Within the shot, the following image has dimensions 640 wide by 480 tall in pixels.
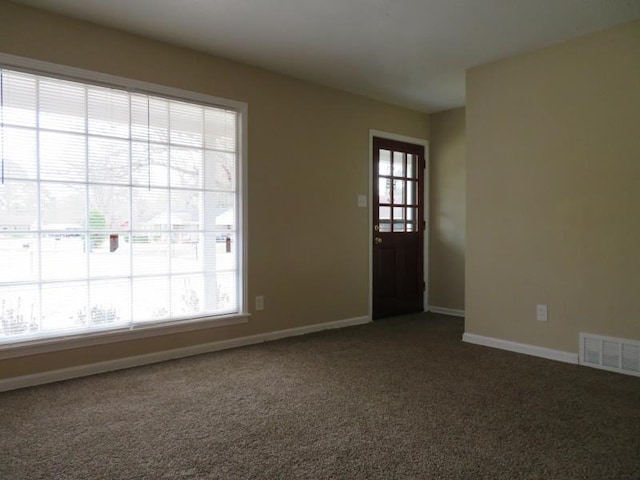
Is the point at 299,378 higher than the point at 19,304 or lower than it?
lower

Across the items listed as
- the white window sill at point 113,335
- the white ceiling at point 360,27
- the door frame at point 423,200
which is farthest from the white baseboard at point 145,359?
the white ceiling at point 360,27

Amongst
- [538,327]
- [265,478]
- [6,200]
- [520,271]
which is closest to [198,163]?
[6,200]

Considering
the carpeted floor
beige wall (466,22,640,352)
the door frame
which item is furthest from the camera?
the door frame

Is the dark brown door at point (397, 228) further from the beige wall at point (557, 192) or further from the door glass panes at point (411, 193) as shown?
the beige wall at point (557, 192)

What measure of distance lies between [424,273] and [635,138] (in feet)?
9.21

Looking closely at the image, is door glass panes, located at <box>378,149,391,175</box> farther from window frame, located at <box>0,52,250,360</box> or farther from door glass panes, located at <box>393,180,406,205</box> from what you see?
window frame, located at <box>0,52,250,360</box>

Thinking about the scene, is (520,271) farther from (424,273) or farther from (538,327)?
(424,273)

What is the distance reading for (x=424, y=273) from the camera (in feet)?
18.1

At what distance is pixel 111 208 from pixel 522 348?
3344 mm

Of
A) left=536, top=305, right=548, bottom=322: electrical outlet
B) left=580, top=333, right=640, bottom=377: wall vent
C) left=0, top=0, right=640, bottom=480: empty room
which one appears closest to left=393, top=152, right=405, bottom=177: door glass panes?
left=0, top=0, right=640, bottom=480: empty room

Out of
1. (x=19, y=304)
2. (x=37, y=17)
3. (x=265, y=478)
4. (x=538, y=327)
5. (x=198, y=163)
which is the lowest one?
(x=265, y=478)

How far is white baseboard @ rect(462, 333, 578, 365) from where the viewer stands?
3.41 meters

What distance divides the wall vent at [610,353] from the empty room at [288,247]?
2 centimetres

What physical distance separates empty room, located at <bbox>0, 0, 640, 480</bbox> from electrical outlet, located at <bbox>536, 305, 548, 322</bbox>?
17mm
